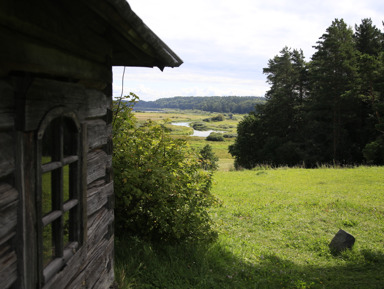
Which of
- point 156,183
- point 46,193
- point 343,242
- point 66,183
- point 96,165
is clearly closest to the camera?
point 46,193

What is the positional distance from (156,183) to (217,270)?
197 cm

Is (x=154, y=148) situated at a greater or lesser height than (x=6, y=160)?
lesser

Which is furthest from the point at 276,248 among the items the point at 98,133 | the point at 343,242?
the point at 98,133

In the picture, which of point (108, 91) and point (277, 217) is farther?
point (277, 217)

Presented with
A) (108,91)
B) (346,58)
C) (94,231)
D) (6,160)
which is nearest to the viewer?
(6,160)

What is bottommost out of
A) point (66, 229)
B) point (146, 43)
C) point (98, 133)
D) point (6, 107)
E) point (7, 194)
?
point (66, 229)

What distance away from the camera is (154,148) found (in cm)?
574

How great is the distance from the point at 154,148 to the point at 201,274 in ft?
7.70

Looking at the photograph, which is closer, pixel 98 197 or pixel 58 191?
pixel 58 191

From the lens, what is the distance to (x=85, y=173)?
9.48 ft

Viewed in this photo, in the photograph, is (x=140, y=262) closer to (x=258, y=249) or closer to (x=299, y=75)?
(x=258, y=249)

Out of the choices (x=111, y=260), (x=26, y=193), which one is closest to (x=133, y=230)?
(x=111, y=260)

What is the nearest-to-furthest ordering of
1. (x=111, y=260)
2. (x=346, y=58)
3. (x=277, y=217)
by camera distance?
(x=111, y=260) < (x=277, y=217) < (x=346, y=58)

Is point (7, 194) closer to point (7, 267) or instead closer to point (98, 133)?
point (7, 267)
